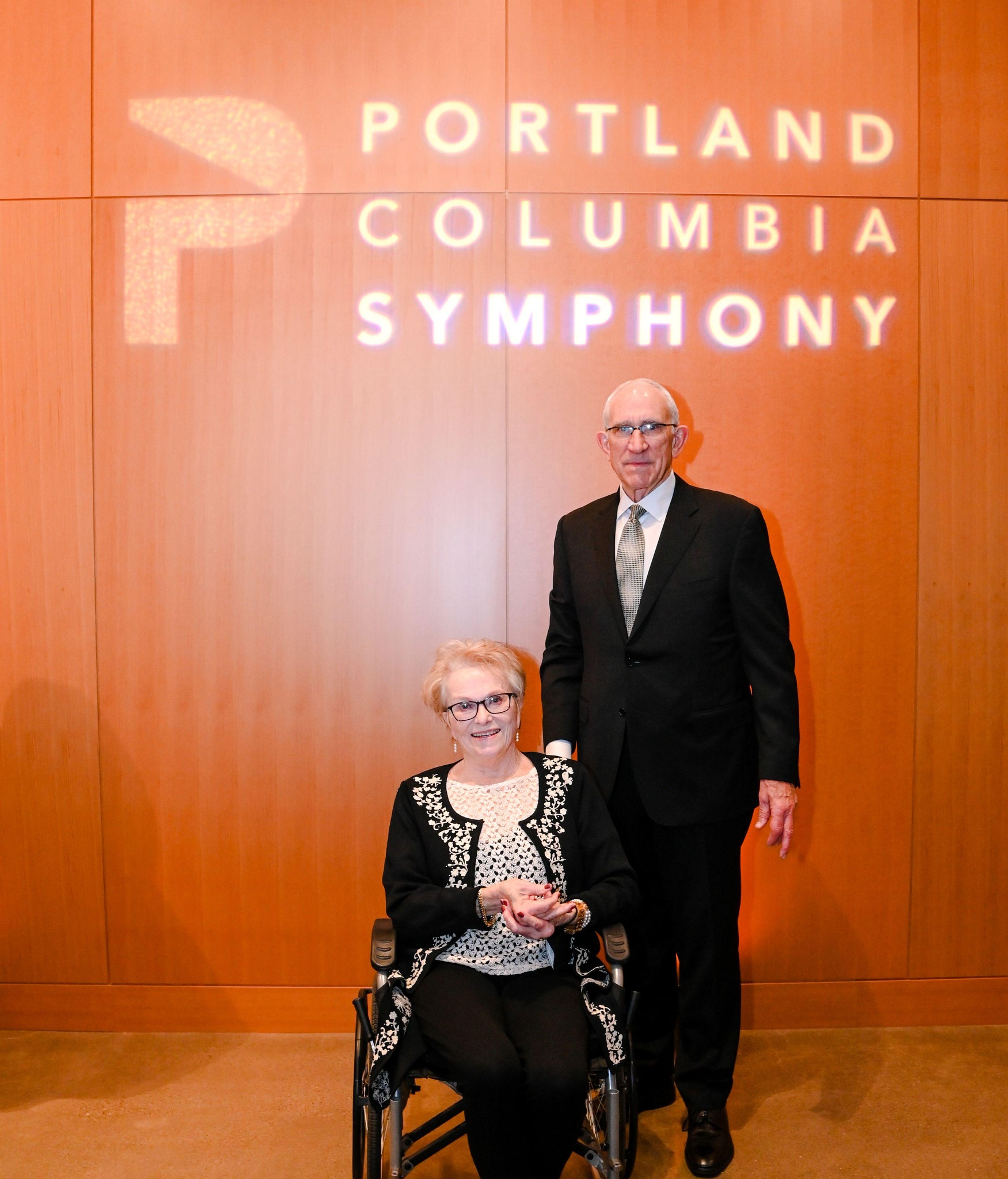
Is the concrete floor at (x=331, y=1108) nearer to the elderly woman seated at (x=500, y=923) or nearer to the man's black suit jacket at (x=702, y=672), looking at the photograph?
the elderly woman seated at (x=500, y=923)

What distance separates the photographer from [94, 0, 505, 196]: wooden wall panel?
9.84ft

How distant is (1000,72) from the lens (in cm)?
305

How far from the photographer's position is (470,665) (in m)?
2.19

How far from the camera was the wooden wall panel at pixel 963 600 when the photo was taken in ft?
10.1

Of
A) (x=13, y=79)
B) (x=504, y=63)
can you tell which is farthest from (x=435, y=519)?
(x=13, y=79)

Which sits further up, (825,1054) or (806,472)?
(806,472)

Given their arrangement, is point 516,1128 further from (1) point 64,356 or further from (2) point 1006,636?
(1) point 64,356

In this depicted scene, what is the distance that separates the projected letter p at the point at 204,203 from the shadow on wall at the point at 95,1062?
2211 mm

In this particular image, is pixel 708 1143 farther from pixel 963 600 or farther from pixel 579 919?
pixel 963 600

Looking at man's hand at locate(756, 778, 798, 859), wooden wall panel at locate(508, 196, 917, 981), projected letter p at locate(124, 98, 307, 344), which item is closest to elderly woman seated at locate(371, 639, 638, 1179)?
man's hand at locate(756, 778, 798, 859)

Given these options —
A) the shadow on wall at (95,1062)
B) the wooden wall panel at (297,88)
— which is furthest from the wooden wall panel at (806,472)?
the shadow on wall at (95,1062)

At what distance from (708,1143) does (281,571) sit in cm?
200

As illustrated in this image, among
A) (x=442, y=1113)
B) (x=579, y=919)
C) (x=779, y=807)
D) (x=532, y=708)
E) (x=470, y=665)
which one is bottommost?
(x=442, y=1113)

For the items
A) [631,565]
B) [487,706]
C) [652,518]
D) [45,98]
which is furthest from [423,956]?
[45,98]
